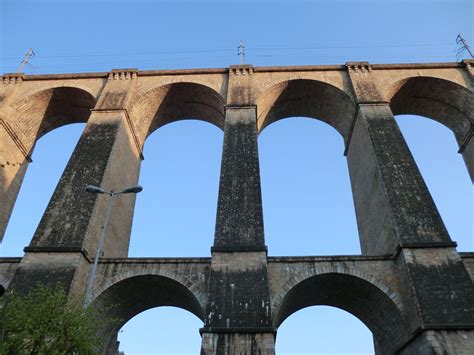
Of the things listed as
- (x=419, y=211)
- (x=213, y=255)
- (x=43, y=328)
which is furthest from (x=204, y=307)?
(x=419, y=211)

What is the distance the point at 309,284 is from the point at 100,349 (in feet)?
25.7

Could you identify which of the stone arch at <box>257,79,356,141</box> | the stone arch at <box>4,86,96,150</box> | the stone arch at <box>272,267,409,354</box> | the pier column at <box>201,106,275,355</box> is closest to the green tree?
the pier column at <box>201,106,275,355</box>

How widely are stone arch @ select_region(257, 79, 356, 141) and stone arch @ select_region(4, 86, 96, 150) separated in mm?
9043

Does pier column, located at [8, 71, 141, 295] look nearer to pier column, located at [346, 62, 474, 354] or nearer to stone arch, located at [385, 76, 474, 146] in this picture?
pier column, located at [346, 62, 474, 354]

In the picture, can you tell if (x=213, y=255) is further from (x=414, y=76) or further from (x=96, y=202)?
(x=414, y=76)

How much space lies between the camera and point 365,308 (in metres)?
14.0

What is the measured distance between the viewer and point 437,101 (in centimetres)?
2042

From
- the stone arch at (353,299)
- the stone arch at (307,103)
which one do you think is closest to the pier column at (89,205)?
the stone arch at (353,299)

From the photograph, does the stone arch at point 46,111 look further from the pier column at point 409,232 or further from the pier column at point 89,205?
the pier column at point 409,232

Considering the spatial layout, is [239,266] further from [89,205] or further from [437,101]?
[437,101]

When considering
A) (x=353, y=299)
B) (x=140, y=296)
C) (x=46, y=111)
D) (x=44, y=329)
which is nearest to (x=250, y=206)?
(x=353, y=299)

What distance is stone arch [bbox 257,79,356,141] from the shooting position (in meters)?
19.4

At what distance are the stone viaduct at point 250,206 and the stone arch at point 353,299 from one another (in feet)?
0.18

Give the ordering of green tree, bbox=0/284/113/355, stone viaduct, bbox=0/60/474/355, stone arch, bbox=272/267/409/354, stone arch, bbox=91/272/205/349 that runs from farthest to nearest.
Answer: stone arch, bbox=91/272/205/349, stone arch, bbox=272/267/409/354, stone viaduct, bbox=0/60/474/355, green tree, bbox=0/284/113/355
